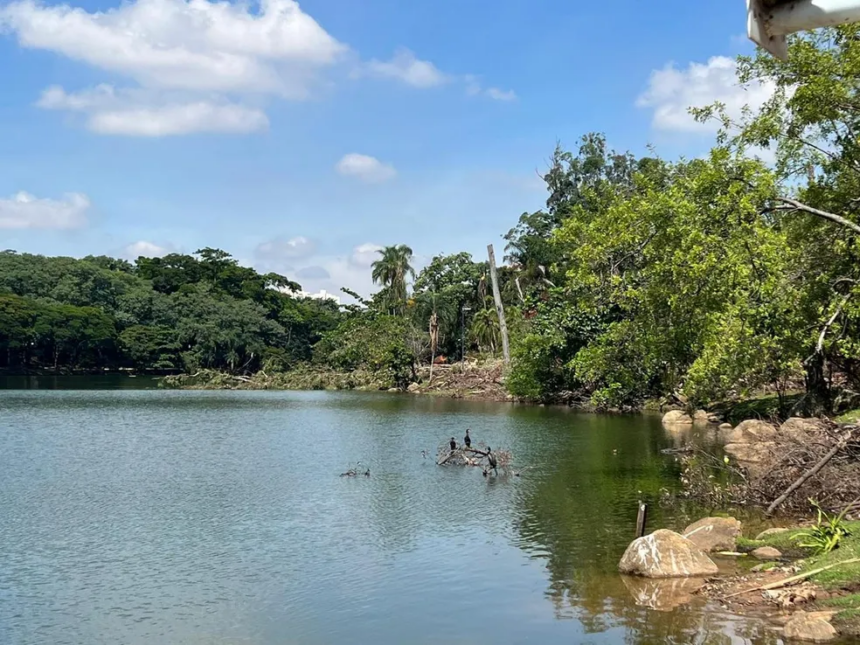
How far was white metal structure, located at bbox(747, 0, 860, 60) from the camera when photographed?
2936mm

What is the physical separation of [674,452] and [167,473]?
54.4 ft

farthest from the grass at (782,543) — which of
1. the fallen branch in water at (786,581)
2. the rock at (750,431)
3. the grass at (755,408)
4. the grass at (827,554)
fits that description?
the grass at (755,408)

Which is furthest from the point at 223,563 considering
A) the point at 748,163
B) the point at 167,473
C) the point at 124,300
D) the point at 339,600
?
the point at 124,300

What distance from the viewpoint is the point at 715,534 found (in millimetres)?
14266

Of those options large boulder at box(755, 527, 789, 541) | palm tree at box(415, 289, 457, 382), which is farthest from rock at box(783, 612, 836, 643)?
palm tree at box(415, 289, 457, 382)

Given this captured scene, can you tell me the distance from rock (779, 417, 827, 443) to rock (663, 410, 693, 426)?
15185mm

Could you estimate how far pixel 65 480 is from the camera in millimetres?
23000

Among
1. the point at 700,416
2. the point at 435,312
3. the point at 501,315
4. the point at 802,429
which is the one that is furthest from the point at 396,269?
the point at 802,429

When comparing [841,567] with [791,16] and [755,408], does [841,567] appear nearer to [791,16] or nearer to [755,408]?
[791,16]

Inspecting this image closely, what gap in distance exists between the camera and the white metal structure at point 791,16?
294 centimetres

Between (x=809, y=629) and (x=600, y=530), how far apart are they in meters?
6.88

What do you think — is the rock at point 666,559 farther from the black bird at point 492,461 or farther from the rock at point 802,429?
the black bird at point 492,461

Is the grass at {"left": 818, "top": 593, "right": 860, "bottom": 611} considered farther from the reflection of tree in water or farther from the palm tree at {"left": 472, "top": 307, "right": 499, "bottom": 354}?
the palm tree at {"left": 472, "top": 307, "right": 499, "bottom": 354}

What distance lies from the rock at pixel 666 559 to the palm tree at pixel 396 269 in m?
73.2
